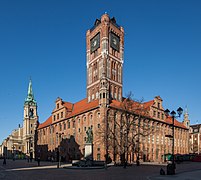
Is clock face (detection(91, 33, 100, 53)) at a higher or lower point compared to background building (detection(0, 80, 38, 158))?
higher

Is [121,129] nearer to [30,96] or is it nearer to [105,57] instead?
[105,57]

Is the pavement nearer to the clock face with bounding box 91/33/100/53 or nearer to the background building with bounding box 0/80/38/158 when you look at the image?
the clock face with bounding box 91/33/100/53

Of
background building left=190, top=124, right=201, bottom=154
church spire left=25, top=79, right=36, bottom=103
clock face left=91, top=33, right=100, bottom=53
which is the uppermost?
clock face left=91, top=33, right=100, bottom=53

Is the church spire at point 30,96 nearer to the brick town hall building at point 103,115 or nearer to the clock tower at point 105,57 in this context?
the brick town hall building at point 103,115

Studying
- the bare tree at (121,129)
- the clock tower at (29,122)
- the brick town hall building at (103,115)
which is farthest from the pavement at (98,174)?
the clock tower at (29,122)

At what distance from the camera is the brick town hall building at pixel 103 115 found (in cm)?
5791

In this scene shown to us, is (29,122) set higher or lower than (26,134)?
higher

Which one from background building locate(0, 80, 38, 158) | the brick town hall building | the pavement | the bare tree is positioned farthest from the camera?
background building locate(0, 80, 38, 158)

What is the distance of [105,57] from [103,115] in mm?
19467

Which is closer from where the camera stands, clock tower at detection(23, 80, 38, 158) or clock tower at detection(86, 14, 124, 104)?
clock tower at detection(86, 14, 124, 104)

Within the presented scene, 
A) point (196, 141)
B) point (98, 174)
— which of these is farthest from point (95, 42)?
point (196, 141)

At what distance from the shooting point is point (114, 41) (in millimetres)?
73750

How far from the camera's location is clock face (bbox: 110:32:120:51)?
7250cm

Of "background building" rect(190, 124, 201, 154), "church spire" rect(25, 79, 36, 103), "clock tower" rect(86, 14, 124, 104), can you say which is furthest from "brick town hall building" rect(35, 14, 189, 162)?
"church spire" rect(25, 79, 36, 103)
